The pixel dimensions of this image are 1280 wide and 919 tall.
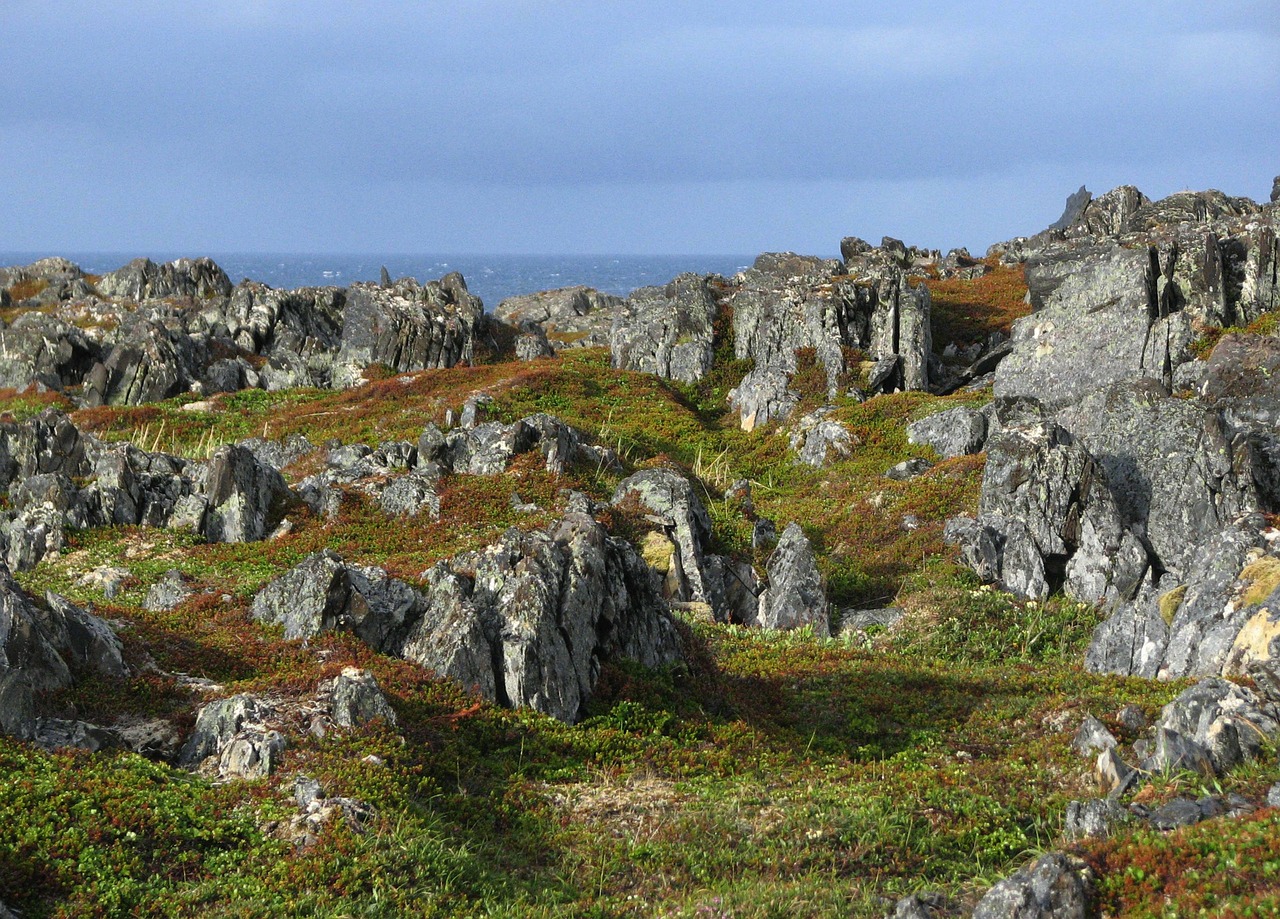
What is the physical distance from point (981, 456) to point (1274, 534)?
15.2m

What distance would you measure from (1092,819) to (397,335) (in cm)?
6234

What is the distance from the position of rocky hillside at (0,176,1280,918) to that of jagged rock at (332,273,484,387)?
13381mm

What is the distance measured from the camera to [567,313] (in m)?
130

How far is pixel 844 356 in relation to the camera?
181 ft

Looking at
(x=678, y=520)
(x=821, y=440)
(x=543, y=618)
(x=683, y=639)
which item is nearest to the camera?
(x=543, y=618)

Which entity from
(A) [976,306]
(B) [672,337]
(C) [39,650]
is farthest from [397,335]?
(C) [39,650]

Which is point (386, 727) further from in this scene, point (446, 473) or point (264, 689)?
point (446, 473)

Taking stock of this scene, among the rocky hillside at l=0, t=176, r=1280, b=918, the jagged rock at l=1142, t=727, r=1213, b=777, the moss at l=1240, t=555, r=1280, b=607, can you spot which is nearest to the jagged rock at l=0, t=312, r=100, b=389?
the rocky hillside at l=0, t=176, r=1280, b=918

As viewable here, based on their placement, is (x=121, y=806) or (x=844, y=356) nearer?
(x=121, y=806)

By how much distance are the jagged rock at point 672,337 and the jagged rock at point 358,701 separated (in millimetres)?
45466

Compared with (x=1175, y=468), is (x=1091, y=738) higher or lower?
lower

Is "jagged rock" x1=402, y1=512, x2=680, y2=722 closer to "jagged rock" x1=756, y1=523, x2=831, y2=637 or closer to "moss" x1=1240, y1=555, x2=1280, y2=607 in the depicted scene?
"jagged rock" x1=756, y1=523, x2=831, y2=637

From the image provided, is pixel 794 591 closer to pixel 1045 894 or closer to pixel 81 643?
pixel 81 643

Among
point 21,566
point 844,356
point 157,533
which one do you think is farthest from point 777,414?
point 21,566
